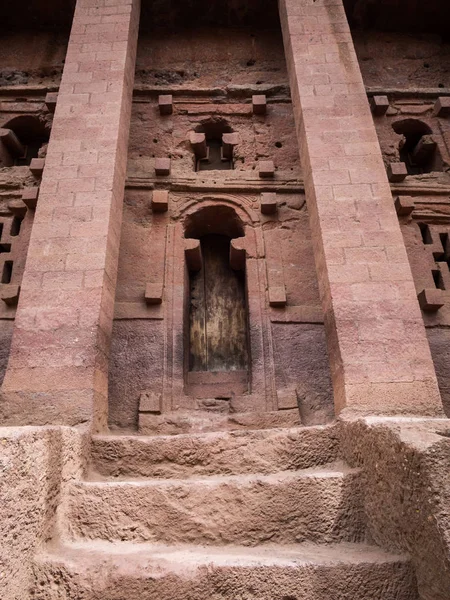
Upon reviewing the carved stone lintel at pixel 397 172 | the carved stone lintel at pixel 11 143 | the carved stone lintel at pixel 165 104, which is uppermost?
the carved stone lintel at pixel 165 104

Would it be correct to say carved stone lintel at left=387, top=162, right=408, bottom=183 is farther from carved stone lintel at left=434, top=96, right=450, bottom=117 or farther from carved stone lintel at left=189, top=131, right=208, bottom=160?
carved stone lintel at left=189, top=131, right=208, bottom=160

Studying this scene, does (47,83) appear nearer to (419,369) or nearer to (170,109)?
(170,109)

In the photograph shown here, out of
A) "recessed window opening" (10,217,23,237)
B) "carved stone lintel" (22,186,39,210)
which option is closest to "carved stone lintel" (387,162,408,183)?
"carved stone lintel" (22,186,39,210)

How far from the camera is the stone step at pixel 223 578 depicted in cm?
197

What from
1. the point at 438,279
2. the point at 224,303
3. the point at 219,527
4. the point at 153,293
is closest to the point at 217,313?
the point at 224,303

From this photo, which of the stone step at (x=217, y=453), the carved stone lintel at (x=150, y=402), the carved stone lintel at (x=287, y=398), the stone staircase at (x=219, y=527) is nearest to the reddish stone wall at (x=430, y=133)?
the carved stone lintel at (x=287, y=398)

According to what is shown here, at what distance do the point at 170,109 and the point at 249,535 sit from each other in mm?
5832

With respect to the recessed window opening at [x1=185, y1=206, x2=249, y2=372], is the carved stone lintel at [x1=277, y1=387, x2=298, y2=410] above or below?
below

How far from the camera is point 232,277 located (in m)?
5.68

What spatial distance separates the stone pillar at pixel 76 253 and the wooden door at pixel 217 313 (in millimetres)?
1422

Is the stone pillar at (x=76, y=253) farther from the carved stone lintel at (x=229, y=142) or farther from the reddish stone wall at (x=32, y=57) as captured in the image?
the reddish stone wall at (x=32, y=57)

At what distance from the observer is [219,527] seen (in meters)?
2.46

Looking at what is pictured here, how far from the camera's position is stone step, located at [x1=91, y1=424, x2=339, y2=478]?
2992mm

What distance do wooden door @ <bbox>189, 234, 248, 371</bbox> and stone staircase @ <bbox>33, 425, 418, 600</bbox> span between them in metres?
2.01
